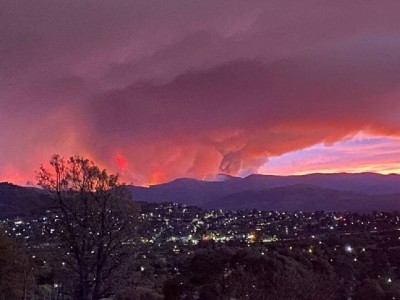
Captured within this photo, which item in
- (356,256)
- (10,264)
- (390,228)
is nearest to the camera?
(10,264)

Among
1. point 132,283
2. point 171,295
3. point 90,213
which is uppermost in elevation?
point 90,213

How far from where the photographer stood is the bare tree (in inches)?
932

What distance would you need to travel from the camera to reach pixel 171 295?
3684 cm

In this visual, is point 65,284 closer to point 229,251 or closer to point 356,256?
point 229,251

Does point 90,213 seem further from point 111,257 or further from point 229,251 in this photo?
point 229,251

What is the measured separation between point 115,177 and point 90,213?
5.76 ft

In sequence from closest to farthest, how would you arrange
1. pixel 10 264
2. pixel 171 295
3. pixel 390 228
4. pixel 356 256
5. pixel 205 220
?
pixel 10 264
pixel 171 295
pixel 356 256
pixel 390 228
pixel 205 220

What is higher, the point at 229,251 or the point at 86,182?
the point at 86,182

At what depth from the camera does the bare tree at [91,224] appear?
77.7ft

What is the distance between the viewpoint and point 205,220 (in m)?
142

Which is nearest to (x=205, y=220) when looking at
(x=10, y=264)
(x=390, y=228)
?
(x=390, y=228)

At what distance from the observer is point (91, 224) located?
2386 centimetres

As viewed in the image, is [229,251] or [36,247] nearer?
[36,247]

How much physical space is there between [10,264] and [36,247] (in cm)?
539
